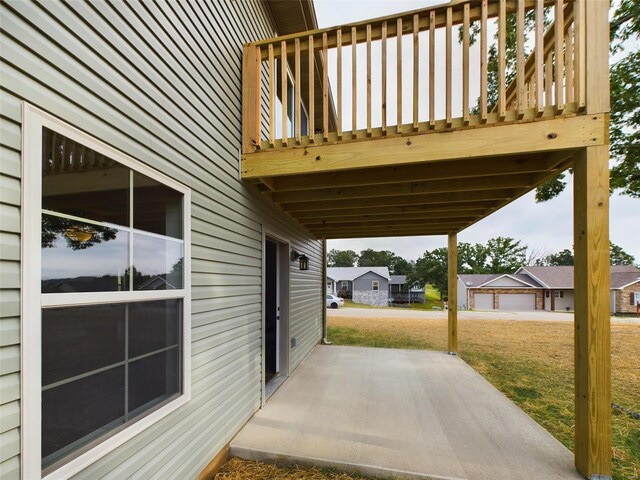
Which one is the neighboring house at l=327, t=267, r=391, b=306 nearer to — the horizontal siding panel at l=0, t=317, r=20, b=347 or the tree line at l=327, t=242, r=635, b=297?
the tree line at l=327, t=242, r=635, b=297

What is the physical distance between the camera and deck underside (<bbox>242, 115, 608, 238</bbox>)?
92.5 inches

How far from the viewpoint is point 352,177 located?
10.6ft

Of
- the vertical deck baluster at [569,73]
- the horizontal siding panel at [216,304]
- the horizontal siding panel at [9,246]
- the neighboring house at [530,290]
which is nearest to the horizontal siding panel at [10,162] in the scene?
the horizontal siding panel at [9,246]

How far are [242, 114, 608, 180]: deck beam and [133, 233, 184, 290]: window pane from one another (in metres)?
1.23

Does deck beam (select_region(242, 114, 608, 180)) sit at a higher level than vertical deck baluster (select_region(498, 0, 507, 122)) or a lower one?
lower

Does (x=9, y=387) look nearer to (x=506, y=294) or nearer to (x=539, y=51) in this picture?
(x=539, y=51)

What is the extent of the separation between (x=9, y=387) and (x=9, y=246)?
53 cm

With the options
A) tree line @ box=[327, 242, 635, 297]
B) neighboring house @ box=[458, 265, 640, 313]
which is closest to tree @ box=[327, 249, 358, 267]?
tree line @ box=[327, 242, 635, 297]

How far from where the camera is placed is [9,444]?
111cm

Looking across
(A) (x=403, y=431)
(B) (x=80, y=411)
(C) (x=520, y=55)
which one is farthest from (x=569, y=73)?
(B) (x=80, y=411)

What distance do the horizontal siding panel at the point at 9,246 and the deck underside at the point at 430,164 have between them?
2013mm

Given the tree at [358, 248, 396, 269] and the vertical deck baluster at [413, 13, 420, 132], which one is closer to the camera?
the vertical deck baluster at [413, 13, 420, 132]

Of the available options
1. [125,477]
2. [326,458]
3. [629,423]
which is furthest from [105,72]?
[629,423]

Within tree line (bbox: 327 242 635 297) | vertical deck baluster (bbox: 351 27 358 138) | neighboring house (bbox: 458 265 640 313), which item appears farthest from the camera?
tree line (bbox: 327 242 635 297)
